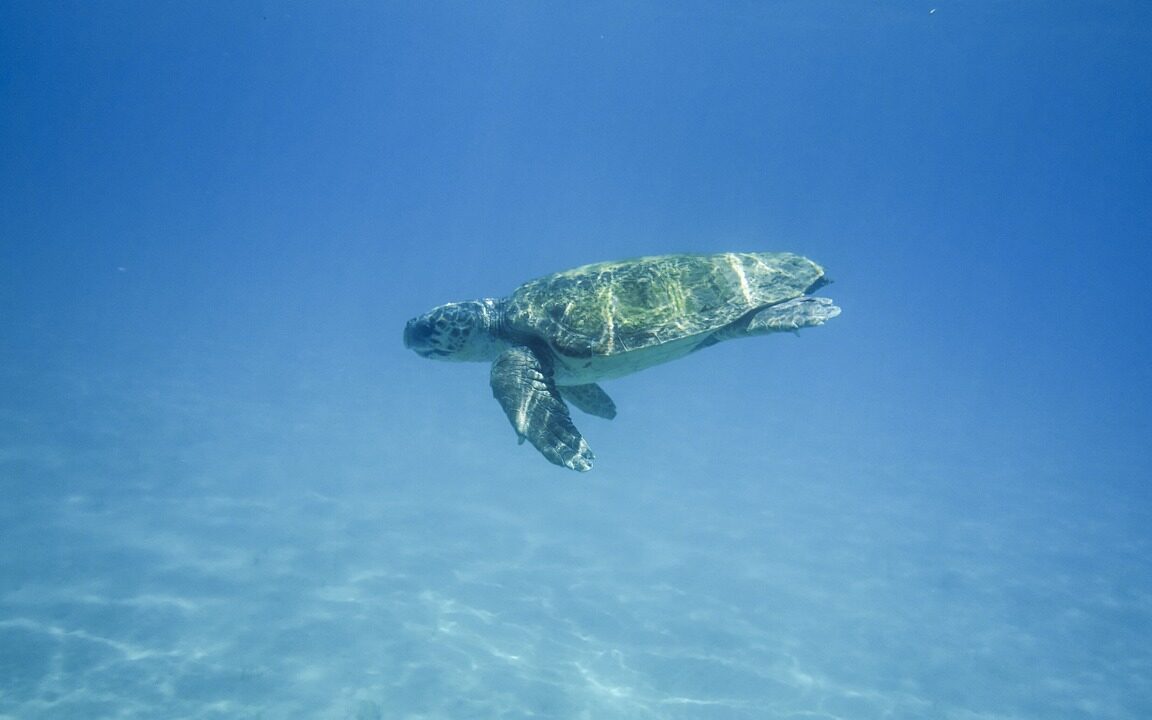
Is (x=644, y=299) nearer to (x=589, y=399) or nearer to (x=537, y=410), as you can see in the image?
(x=537, y=410)

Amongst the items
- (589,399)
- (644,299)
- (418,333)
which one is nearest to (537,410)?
(644,299)

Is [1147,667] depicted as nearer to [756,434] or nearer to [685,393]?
[756,434]

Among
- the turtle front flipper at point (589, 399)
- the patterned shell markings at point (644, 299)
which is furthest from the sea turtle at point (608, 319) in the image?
the turtle front flipper at point (589, 399)

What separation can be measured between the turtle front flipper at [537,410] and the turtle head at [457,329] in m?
1.03

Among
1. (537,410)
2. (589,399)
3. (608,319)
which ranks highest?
(589,399)

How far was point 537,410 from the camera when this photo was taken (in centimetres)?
678

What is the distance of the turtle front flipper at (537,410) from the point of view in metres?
6.26

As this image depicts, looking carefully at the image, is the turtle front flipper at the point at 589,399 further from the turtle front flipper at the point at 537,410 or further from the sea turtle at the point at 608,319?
the turtle front flipper at the point at 537,410

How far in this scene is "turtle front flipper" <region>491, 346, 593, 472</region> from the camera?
247 inches

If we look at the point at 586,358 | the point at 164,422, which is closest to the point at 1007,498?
the point at 586,358

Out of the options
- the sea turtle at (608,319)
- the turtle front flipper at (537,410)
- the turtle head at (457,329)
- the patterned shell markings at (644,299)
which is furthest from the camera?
the turtle head at (457,329)

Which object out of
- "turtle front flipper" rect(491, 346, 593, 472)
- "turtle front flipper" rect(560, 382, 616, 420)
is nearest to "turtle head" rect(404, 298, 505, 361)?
"turtle front flipper" rect(491, 346, 593, 472)

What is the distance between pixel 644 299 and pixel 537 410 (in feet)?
7.00

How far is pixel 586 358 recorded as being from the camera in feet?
25.1
